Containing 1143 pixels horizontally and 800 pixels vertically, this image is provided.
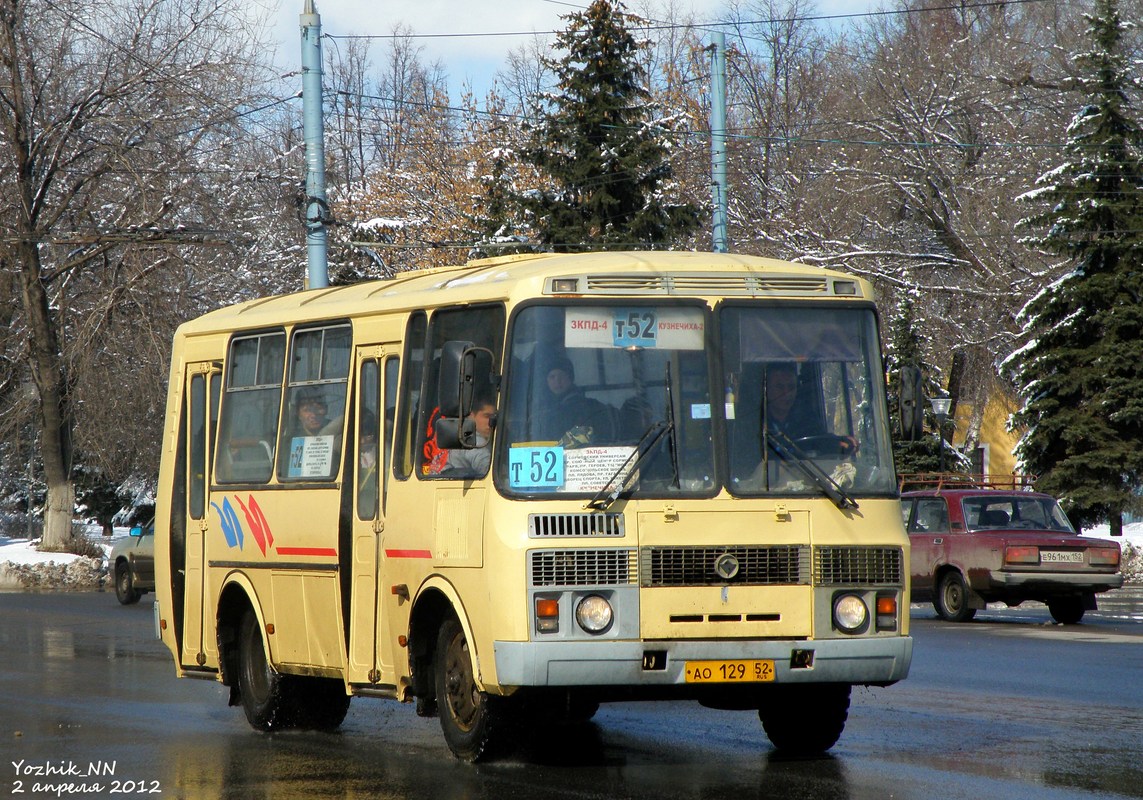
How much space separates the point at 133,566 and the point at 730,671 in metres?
20.7

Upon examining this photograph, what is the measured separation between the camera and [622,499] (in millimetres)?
9070

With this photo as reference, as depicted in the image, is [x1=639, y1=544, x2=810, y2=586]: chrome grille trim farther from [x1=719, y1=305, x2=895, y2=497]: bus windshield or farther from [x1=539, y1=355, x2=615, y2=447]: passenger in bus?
[x1=539, y1=355, x2=615, y2=447]: passenger in bus

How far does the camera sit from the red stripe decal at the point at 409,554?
9789 millimetres

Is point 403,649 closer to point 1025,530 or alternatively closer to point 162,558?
point 162,558

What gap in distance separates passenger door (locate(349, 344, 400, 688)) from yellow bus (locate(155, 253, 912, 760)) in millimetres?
19

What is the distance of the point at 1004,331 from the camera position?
1852 inches

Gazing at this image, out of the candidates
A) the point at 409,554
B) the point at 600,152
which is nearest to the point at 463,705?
the point at 409,554

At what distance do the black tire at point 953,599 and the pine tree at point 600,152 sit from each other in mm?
17366

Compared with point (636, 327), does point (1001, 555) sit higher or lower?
lower

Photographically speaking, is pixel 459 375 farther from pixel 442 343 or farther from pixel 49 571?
pixel 49 571

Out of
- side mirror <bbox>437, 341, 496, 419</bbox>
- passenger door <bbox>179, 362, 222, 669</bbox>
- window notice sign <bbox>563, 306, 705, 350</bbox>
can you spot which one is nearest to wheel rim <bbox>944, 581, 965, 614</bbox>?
passenger door <bbox>179, 362, 222, 669</bbox>

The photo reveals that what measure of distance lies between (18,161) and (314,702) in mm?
24035

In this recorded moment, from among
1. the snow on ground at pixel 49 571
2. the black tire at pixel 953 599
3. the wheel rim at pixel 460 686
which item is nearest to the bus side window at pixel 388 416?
the wheel rim at pixel 460 686

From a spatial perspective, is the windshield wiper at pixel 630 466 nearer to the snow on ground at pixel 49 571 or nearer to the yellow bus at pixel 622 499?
the yellow bus at pixel 622 499
